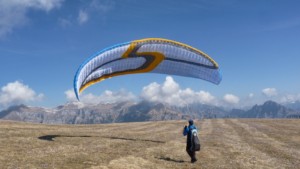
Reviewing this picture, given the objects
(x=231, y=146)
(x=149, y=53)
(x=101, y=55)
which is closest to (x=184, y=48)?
(x=149, y=53)

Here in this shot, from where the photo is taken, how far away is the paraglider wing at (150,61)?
32688 mm

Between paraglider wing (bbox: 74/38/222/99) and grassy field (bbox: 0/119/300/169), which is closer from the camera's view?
grassy field (bbox: 0/119/300/169)

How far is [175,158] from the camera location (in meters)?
26.7

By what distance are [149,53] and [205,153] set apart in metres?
11.7

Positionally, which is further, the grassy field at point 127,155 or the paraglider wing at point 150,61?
the paraglider wing at point 150,61

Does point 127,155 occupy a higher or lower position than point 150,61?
lower

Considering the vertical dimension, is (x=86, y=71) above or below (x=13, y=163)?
above

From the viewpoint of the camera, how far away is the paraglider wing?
32.7 metres

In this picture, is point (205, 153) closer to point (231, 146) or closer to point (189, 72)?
point (231, 146)

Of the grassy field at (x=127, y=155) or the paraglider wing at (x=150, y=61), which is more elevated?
the paraglider wing at (x=150, y=61)

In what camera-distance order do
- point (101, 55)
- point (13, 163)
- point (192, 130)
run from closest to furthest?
point (13, 163) < point (192, 130) < point (101, 55)

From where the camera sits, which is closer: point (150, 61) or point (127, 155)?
point (127, 155)

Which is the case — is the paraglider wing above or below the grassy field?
above

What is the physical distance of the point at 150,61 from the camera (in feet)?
122
